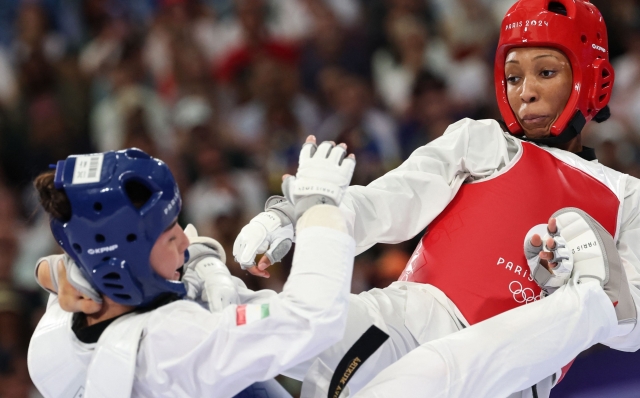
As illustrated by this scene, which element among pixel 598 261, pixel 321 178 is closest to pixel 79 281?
pixel 321 178

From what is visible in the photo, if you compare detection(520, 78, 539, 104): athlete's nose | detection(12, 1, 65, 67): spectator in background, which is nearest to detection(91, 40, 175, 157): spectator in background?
detection(12, 1, 65, 67): spectator in background

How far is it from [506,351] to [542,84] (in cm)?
135

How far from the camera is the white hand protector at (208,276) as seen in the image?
292cm

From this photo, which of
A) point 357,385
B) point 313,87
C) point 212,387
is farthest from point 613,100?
point 212,387

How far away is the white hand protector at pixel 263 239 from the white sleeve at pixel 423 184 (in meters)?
0.27

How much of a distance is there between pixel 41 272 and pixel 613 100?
16.4 feet

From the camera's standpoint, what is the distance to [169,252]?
2.75m

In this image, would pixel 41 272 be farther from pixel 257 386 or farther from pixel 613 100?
pixel 613 100

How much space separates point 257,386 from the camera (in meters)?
3.05

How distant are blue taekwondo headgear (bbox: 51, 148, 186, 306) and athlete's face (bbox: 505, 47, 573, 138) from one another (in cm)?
178

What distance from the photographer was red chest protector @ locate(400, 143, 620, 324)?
329cm

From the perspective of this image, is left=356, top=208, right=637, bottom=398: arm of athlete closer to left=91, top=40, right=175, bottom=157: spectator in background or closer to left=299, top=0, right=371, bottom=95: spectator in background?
left=299, top=0, right=371, bottom=95: spectator in background

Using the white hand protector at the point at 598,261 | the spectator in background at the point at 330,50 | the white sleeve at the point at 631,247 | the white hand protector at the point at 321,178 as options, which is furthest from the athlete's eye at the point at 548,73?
the spectator in background at the point at 330,50

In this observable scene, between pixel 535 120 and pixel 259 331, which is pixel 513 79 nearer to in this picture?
pixel 535 120
